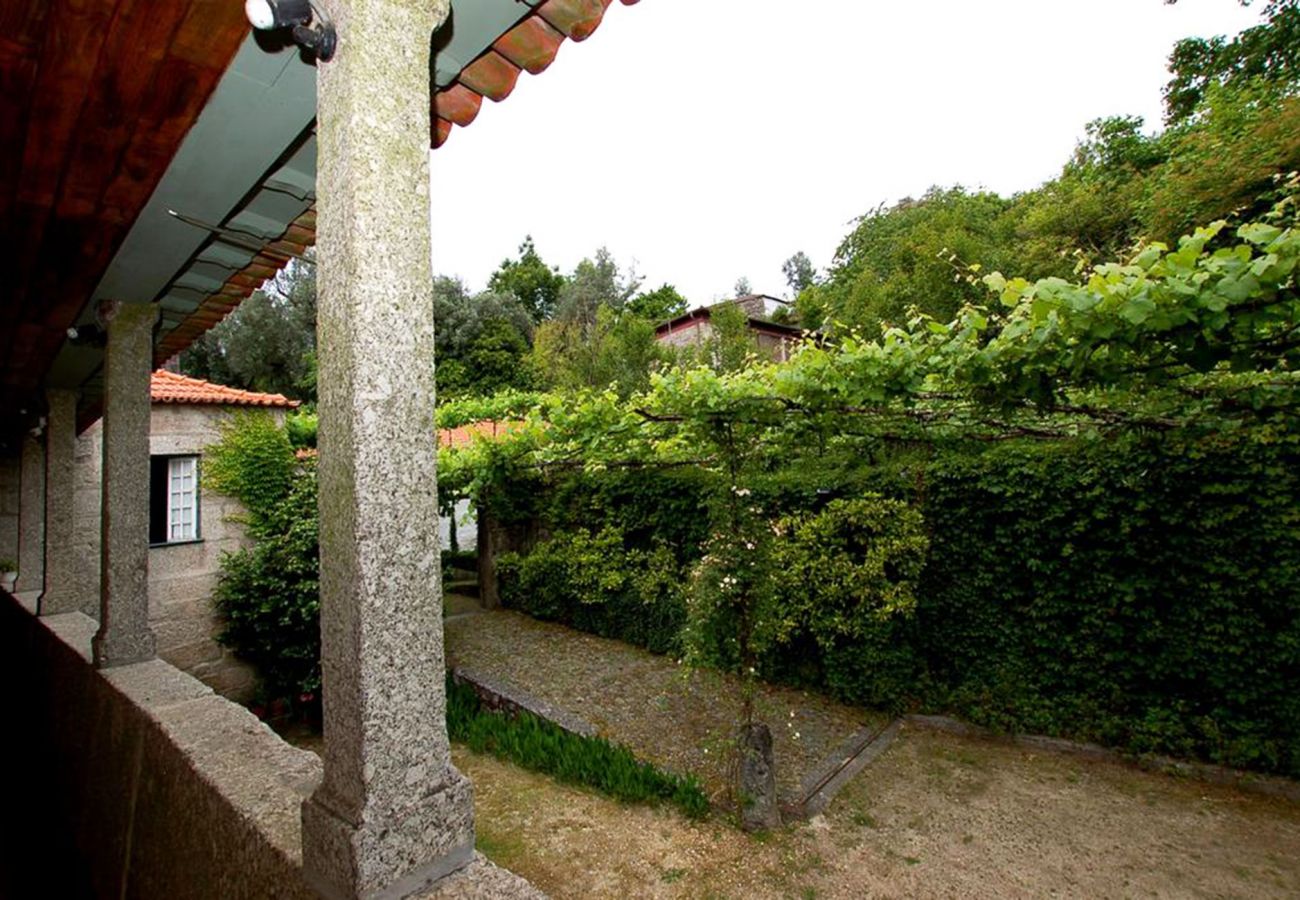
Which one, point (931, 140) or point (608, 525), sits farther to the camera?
point (931, 140)

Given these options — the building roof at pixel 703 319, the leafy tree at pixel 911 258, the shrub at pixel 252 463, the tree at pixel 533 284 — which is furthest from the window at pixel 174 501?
the tree at pixel 533 284

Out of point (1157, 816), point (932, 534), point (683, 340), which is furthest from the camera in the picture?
point (683, 340)

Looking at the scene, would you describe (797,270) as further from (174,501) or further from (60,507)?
(60,507)

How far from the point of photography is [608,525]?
27.2 ft

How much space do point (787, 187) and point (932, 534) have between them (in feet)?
117

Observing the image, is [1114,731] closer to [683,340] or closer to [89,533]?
[89,533]

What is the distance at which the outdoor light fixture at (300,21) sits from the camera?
1062 mm

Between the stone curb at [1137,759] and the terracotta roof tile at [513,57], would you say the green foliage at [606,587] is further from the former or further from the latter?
the terracotta roof tile at [513,57]

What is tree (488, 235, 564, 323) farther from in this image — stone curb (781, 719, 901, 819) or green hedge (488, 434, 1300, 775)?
stone curb (781, 719, 901, 819)

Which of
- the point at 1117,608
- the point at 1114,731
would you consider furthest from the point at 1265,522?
the point at 1114,731

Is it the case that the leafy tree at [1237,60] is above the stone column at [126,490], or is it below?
above

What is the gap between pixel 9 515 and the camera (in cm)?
680

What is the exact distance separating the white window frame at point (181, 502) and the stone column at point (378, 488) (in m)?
7.72

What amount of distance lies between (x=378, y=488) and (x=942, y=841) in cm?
449
